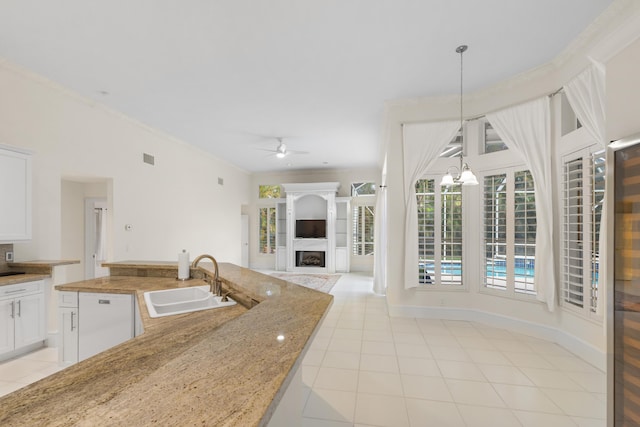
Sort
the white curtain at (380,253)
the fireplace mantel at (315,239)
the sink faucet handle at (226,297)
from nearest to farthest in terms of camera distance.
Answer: the sink faucet handle at (226,297) < the white curtain at (380,253) < the fireplace mantel at (315,239)

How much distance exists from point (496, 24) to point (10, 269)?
5.57 m

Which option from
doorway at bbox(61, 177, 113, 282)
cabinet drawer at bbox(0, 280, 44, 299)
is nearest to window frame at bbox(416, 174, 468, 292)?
cabinet drawer at bbox(0, 280, 44, 299)

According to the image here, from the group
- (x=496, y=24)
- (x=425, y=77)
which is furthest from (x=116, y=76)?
(x=496, y=24)

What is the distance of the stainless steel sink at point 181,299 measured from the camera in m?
2.12

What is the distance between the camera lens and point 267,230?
9625 mm

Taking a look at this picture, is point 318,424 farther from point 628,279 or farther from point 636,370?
point 628,279

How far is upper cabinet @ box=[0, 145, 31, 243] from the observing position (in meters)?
2.96

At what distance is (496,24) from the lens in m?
2.56

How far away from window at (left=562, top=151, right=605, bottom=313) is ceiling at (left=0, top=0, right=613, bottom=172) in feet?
4.20

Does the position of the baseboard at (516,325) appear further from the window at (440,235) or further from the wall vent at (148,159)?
the wall vent at (148,159)

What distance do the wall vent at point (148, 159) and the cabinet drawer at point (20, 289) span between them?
253 cm

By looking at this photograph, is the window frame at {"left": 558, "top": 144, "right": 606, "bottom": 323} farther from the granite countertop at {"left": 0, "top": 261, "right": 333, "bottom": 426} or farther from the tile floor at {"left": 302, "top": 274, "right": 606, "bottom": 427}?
the granite countertop at {"left": 0, "top": 261, "right": 333, "bottom": 426}

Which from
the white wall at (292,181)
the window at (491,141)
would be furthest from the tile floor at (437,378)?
the white wall at (292,181)

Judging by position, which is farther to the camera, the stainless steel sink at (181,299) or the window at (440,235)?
the window at (440,235)
